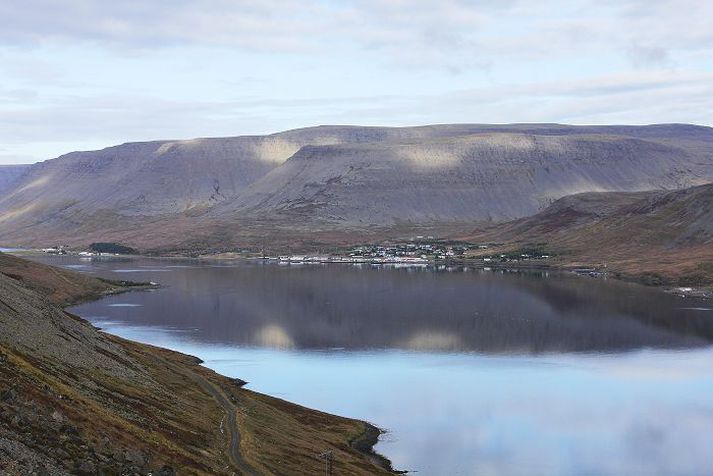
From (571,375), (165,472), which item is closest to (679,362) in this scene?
(571,375)

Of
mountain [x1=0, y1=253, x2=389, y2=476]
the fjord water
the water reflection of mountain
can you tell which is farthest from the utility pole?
the water reflection of mountain

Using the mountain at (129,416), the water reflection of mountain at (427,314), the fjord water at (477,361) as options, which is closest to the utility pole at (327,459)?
the mountain at (129,416)

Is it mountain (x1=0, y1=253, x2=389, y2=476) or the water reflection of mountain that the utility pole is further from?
the water reflection of mountain

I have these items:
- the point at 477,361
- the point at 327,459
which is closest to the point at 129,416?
the point at 327,459

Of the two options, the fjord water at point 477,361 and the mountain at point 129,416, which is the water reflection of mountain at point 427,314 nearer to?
the fjord water at point 477,361

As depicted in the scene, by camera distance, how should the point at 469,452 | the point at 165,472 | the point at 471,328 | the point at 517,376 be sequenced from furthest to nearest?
1. the point at 471,328
2. the point at 517,376
3. the point at 469,452
4. the point at 165,472

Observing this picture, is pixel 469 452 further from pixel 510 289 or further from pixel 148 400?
pixel 510 289
